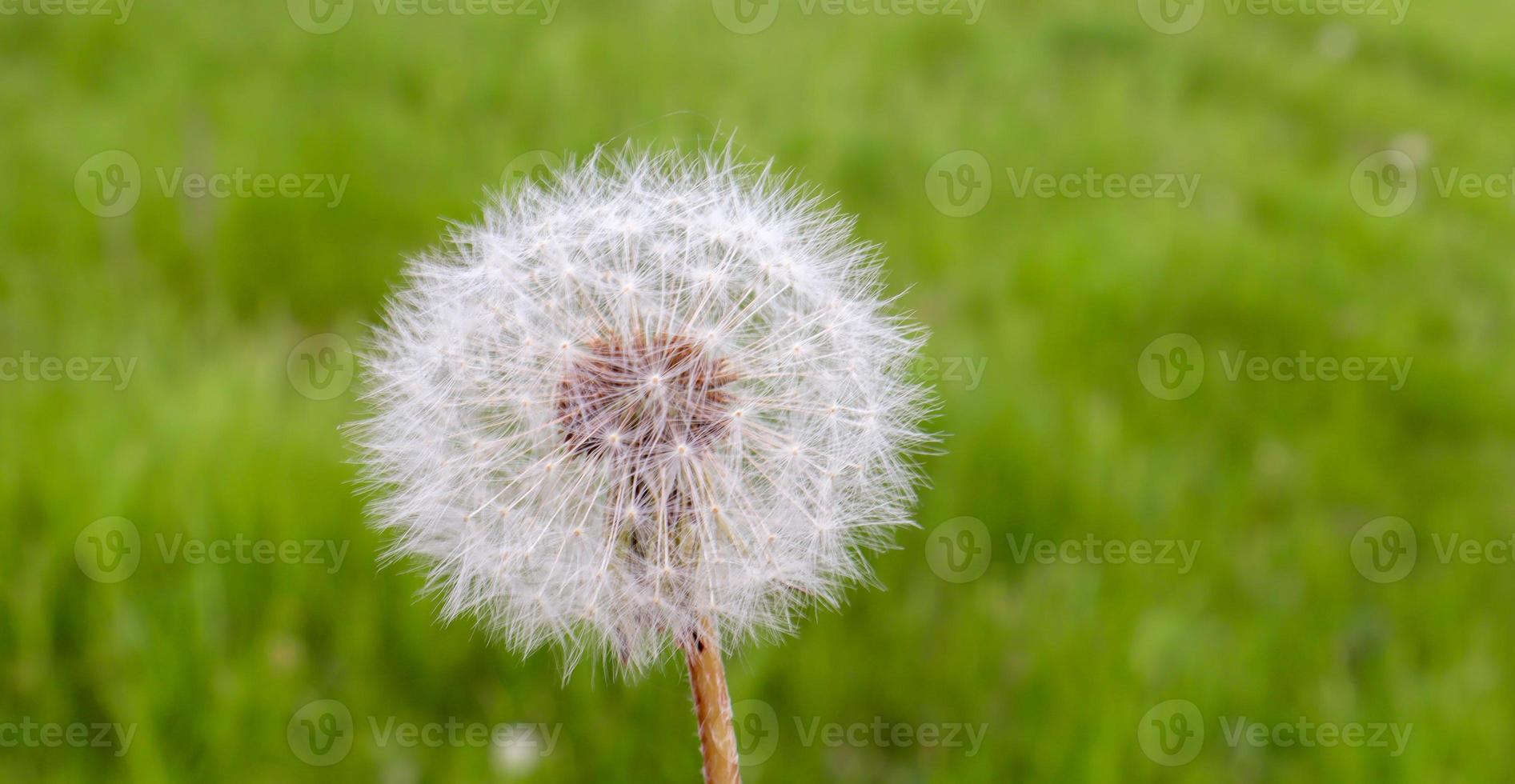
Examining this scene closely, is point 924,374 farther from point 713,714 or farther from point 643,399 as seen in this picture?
point 713,714

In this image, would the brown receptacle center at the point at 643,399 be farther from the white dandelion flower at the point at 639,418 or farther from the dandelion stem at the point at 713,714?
the dandelion stem at the point at 713,714

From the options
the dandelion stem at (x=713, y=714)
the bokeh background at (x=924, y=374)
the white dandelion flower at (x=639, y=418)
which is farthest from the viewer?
the bokeh background at (x=924, y=374)

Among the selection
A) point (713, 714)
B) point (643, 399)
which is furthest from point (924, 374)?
point (713, 714)

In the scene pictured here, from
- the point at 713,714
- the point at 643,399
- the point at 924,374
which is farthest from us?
the point at 924,374

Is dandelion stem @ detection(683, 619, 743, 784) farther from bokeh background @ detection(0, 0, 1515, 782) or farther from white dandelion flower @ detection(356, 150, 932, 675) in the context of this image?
bokeh background @ detection(0, 0, 1515, 782)

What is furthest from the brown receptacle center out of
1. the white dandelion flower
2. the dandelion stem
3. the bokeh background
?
the bokeh background

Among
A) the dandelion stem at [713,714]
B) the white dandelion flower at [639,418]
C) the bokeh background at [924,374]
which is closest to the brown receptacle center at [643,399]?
the white dandelion flower at [639,418]

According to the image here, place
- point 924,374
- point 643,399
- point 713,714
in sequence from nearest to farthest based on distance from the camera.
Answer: point 713,714 < point 643,399 < point 924,374

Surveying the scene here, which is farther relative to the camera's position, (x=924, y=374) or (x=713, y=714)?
(x=924, y=374)

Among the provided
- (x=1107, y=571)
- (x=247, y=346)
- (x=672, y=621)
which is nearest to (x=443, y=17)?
(x=247, y=346)
